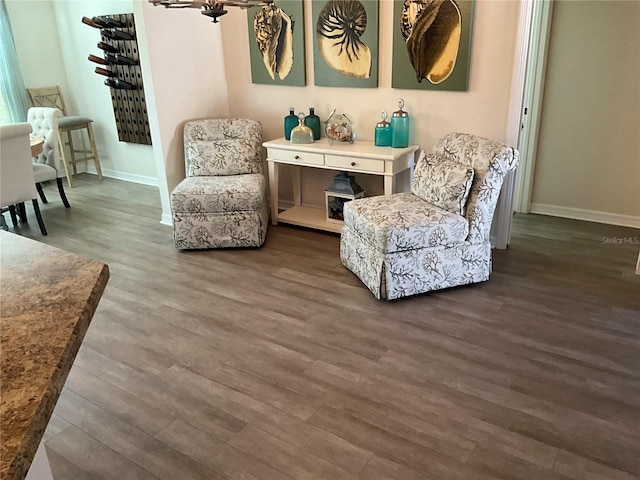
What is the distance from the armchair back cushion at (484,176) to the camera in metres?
3.10

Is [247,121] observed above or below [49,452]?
above

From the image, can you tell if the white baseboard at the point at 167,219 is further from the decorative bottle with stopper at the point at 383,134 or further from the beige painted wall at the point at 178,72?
the decorative bottle with stopper at the point at 383,134

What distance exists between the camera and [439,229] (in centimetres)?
307

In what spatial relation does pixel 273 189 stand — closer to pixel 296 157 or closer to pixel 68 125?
pixel 296 157

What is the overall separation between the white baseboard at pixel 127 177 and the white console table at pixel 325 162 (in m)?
2.06

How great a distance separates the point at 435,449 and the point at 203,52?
3.77 metres

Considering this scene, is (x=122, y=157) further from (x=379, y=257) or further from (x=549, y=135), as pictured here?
(x=549, y=135)

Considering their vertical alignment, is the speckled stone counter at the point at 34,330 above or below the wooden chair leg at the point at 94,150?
above

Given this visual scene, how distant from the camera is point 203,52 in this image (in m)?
4.50

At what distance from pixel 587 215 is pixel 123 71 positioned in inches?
185

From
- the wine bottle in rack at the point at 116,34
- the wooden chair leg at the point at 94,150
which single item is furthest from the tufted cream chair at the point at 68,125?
the wine bottle in rack at the point at 116,34

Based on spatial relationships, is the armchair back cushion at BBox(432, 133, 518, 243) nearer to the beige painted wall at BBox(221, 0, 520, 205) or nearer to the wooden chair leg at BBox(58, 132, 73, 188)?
the beige painted wall at BBox(221, 0, 520, 205)

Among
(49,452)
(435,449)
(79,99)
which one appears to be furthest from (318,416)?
(79,99)

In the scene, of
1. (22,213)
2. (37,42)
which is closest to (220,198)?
(22,213)
